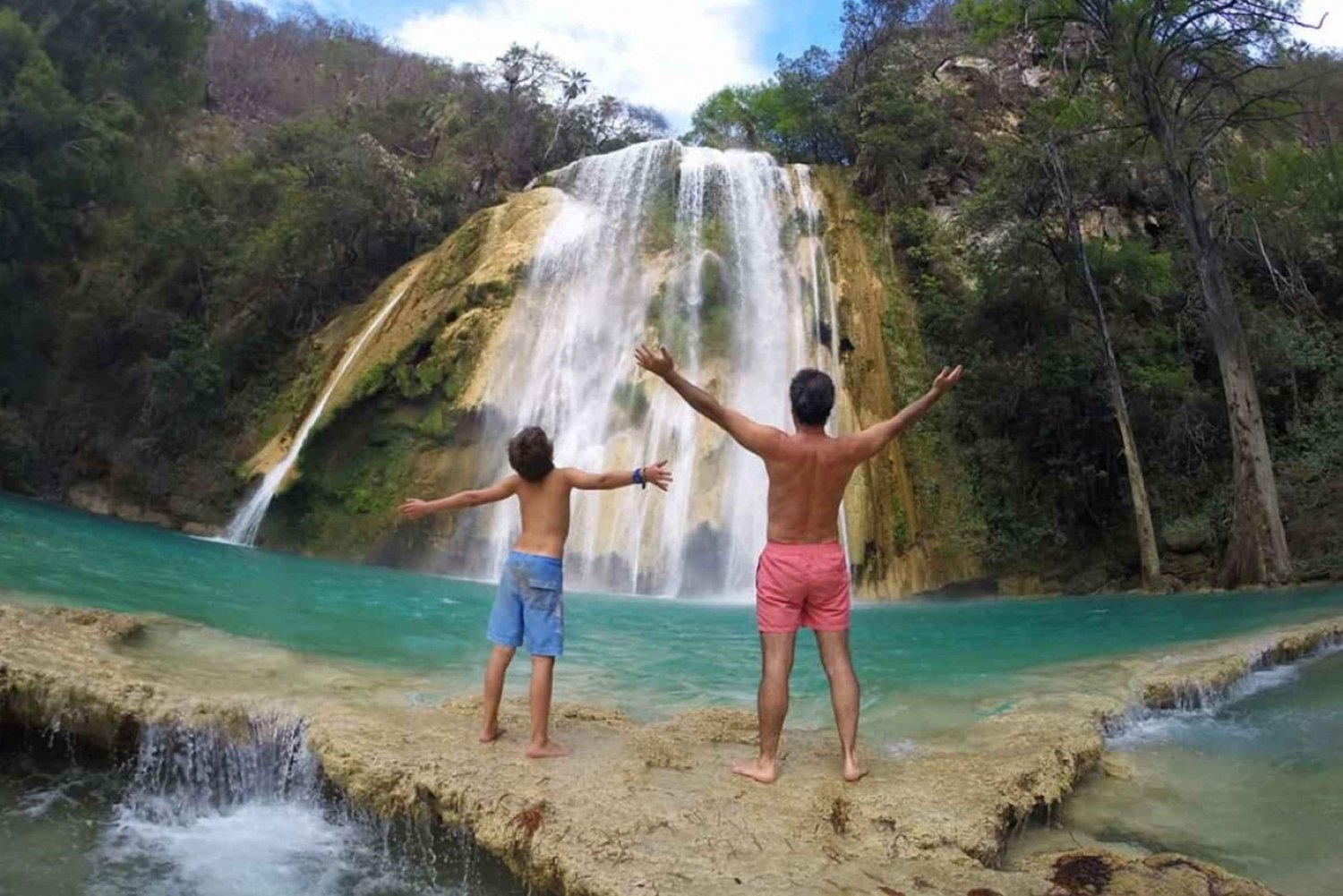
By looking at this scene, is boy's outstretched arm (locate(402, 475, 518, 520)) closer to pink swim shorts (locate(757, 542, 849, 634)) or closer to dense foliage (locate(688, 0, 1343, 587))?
pink swim shorts (locate(757, 542, 849, 634))

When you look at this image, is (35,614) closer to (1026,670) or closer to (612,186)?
(1026,670)

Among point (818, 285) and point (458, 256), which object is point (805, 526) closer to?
point (818, 285)

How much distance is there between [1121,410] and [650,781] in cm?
1362

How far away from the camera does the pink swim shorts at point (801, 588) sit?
13.2ft

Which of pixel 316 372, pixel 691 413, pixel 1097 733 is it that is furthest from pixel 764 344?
pixel 1097 733

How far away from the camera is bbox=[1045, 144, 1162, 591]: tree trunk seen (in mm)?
15164

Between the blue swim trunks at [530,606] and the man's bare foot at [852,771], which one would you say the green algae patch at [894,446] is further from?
the man's bare foot at [852,771]

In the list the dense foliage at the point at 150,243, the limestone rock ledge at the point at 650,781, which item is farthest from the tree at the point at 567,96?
the limestone rock ledge at the point at 650,781

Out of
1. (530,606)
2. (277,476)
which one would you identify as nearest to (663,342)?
(277,476)

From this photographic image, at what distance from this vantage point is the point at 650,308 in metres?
18.2

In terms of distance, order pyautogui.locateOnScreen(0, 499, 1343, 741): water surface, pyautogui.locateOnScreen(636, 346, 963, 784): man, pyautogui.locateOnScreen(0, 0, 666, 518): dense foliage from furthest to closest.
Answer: pyautogui.locateOnScreen(0, 0, 666, 518): dense foliage, pyautogui.locateOnScreen(0, 499, 1343, 741): water surface, pyautogui.locateOnScreen(636, 346, 963, 784): man

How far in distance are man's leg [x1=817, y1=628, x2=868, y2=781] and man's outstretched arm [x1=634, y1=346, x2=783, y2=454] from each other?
82 cm

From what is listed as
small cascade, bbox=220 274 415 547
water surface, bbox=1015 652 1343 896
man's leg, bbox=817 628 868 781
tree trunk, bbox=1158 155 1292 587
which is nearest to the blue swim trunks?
man's leg, bbox=817 628 868 781

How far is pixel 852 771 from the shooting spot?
12.8 ft
